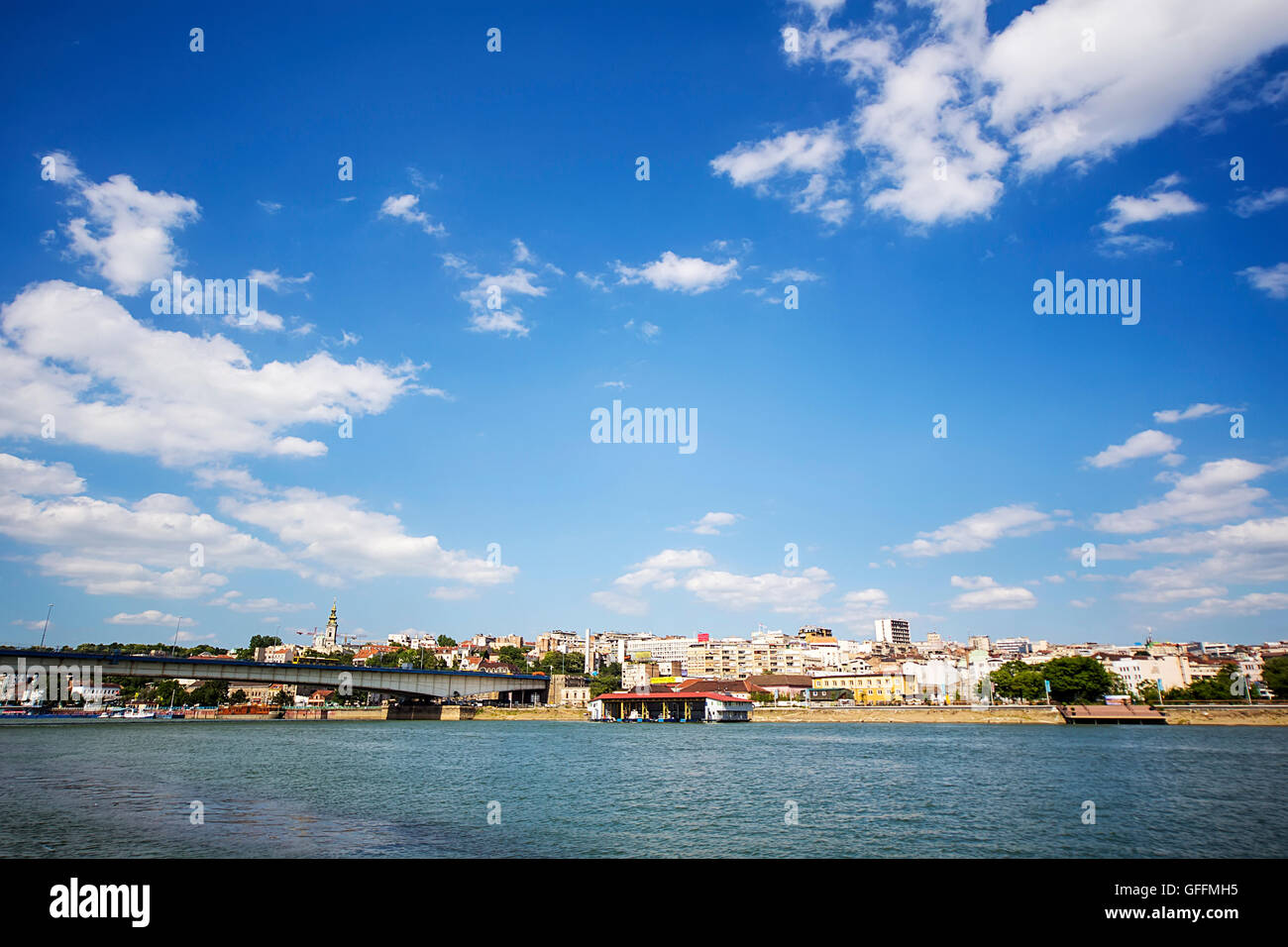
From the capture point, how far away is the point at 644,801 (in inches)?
1244

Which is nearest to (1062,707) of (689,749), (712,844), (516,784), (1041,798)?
(689,749)

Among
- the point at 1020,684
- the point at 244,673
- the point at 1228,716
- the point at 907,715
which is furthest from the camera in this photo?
the point at 1020,684

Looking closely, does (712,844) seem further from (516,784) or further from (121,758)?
(121,758)

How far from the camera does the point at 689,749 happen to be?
62344 millimetres

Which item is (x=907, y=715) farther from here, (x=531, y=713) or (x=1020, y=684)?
(x=531, y=713)

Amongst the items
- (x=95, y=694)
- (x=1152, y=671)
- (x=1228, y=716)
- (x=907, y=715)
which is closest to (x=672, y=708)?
(x=907, y=715)

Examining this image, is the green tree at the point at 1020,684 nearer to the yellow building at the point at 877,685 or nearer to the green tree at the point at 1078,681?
the green tree at the point at 1078,681

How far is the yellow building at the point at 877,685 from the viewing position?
159 m

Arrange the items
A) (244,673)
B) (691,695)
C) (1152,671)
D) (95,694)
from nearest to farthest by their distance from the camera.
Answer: (244,673)
(691,695)
(95,694)
(1152,671)

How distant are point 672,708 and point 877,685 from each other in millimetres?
59344

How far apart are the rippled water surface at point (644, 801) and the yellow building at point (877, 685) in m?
103

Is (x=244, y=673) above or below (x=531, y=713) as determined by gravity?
above
